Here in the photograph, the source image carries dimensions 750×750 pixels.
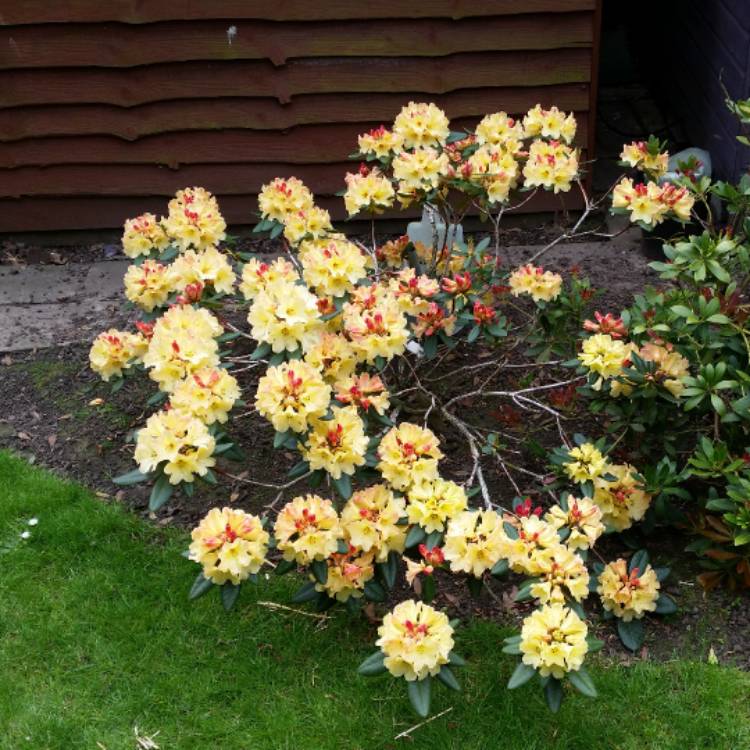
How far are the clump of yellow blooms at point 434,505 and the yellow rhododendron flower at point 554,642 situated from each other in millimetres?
331

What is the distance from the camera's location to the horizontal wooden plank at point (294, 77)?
4.73 metres

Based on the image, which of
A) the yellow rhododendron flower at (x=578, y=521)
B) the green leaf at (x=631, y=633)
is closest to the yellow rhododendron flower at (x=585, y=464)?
the yellow rhododendron flower at (x=578, y=521)

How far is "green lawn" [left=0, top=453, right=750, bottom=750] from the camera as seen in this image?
2.56 m

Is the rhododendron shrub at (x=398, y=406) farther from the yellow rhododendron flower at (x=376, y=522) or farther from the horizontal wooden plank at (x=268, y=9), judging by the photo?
the horizontal wooden plank at (x=268, y=9)

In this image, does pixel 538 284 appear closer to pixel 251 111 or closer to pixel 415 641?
pixel 415 641

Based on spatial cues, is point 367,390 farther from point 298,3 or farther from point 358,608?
point 298,3

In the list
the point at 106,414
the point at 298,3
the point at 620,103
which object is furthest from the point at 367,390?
the point at 620,103

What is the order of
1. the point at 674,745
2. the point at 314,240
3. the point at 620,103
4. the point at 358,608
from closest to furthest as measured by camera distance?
the point at 674,745, the point at 358,608, the point at 314,240, the point at 620,103

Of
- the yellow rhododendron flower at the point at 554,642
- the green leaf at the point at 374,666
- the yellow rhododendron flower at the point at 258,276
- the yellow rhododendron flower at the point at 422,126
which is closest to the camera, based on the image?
the yellow rhododendron flower at the point at 554,642

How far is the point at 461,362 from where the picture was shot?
3.89 meters

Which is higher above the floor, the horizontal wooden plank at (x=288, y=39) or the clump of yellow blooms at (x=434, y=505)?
the horizontal wooden plank at (x=288, y=39)

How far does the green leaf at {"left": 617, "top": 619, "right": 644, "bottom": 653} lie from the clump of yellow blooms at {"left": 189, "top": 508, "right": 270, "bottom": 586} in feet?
3.34

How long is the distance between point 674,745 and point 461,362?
1719 mm

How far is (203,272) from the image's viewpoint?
302 cm
